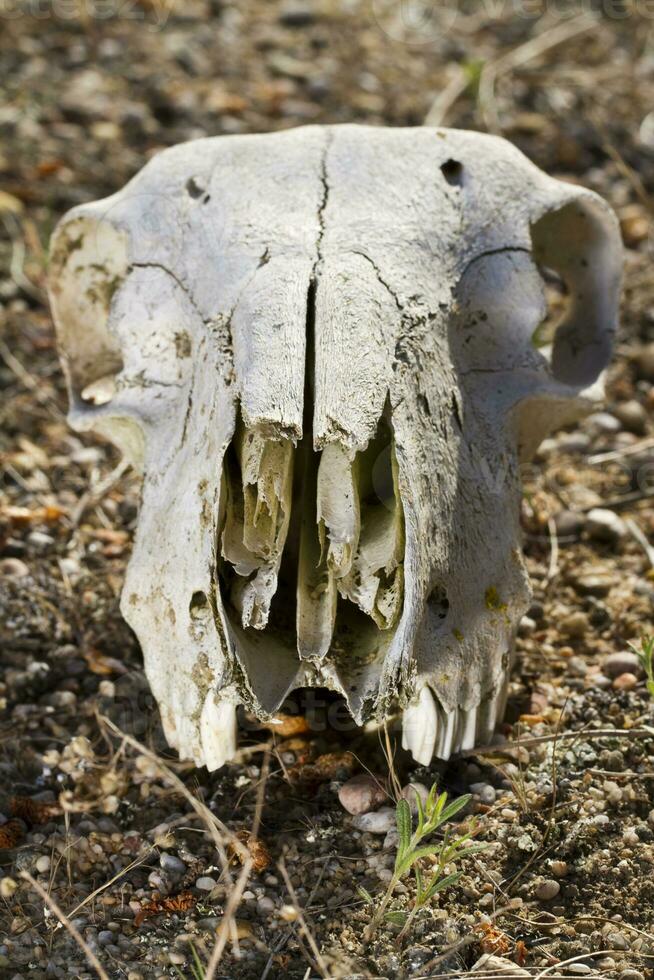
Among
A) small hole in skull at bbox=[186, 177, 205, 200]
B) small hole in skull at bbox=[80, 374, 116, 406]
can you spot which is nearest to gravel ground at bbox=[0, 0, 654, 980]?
small hole in skull at bbox=[80, 374, 116, 406]

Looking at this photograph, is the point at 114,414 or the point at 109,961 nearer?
the point at 109,961

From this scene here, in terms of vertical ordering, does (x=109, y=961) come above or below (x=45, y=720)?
below

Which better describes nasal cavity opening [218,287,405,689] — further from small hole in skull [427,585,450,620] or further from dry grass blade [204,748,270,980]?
dry grass blade [204,748,270,980]

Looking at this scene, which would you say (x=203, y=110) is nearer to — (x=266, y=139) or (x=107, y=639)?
(x=266, y=139)

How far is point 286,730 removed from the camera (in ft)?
10.1

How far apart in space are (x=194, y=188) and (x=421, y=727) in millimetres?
1535

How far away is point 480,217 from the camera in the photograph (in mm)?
3203

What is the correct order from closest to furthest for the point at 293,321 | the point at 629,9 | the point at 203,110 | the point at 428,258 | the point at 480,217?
the point at 293,321, the point at 428,258, the point at 480,217, the point at 203,110, the point at 629,9

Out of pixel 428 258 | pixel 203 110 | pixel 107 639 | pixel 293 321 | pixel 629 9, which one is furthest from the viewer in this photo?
pixel 629 9

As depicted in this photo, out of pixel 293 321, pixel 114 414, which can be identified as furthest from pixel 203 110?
pixel 293 321

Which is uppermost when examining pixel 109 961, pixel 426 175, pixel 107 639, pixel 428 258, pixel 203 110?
pixel 203 110

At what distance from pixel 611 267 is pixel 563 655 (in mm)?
1142

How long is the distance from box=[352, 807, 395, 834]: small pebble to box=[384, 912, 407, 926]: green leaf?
0.27m

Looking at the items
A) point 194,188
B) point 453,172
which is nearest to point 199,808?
point 194,188
